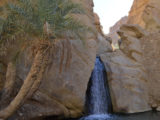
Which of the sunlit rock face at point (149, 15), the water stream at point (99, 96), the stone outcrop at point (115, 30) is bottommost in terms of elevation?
the water stream at point (99, 96)

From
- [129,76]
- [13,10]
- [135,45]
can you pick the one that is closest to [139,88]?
Result: [129,76]

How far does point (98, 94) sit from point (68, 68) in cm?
367

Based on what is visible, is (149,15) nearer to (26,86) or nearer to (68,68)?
(68,68)

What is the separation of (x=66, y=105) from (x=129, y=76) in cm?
533

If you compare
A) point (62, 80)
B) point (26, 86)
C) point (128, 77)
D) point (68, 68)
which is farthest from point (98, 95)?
point (26, 86)

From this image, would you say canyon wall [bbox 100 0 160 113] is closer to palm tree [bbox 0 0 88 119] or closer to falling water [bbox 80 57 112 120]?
falling water [bbox 80 57 112 120]

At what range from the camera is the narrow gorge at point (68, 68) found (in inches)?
330

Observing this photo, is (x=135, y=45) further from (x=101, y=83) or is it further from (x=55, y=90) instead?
(x=55, y=90)

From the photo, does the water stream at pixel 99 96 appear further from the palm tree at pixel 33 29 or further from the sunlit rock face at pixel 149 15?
the sunlit rock face at pixel 149 15

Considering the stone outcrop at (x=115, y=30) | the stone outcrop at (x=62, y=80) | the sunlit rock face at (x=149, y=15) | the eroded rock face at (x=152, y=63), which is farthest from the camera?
the stone outcrop at (x=115, y=30)

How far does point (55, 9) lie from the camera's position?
9.09 metres

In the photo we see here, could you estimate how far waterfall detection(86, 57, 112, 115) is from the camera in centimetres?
1346

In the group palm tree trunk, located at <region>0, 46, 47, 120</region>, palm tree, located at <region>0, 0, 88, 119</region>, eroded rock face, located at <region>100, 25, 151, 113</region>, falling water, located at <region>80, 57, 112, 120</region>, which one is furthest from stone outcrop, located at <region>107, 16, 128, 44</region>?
palm tree trunk, located at <region>0, 46, 47, 120</region>

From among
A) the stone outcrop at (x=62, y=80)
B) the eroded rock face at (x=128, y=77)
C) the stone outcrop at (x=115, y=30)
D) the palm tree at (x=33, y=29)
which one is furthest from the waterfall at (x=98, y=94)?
the stone outcrop at (x=115, y=30)
